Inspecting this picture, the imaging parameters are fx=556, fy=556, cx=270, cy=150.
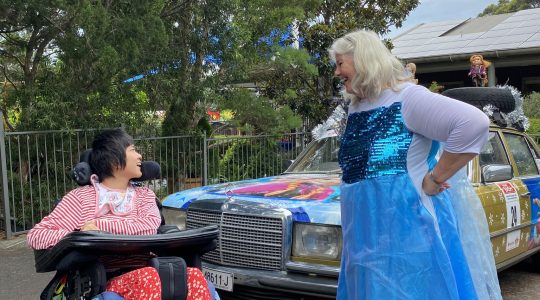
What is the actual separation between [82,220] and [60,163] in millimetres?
5547

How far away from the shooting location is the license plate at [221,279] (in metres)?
4.08

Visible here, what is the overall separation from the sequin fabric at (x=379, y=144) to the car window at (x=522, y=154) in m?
3.46

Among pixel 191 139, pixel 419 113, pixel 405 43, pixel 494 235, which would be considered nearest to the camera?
pixel 419 113

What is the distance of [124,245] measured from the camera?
2818mm

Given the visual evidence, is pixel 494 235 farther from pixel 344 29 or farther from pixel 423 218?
pixel 344 29

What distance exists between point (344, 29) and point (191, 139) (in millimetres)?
3711

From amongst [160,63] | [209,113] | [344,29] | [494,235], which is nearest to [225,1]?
[160,63]

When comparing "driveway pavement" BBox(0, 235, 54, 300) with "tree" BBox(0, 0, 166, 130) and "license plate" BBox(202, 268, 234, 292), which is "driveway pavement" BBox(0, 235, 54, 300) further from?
"license plate" BBox(202, 268, 234, 292)

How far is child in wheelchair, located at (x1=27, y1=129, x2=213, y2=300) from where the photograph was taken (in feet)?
9.78

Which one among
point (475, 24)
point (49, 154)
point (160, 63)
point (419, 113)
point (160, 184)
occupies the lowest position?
point (160, 184)

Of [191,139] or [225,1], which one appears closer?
[225,1]

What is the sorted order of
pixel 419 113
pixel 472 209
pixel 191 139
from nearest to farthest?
pixel 419 113
pixel 472 209
pixel 191 139

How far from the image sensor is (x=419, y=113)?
2525 millimetres

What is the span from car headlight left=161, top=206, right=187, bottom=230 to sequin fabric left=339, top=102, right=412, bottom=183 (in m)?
2.21
